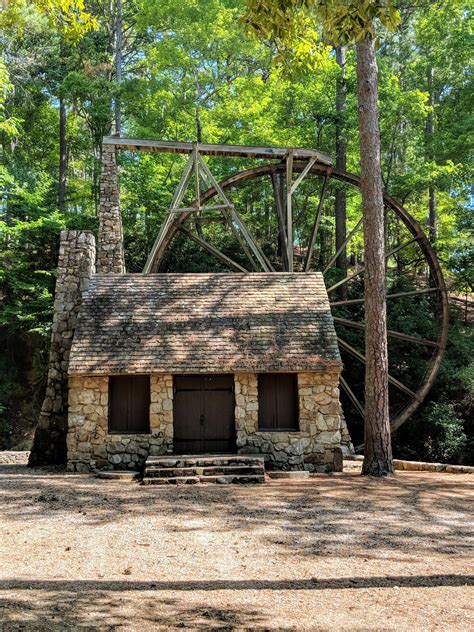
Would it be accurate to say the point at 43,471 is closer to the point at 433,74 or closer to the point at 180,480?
the point at 180,480

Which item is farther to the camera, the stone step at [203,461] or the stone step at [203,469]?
the stone step at [203,461]

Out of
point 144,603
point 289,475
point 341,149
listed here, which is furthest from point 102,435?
point 341,149

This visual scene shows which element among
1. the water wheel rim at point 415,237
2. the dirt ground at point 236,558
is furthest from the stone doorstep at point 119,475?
the water wheel rim at point 415,237

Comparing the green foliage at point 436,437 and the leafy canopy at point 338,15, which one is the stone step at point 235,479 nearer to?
the leafy canopy at point 338,15

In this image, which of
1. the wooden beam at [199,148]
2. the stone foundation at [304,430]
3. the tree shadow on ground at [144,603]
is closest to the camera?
the tree shadow on ground at [144,603]

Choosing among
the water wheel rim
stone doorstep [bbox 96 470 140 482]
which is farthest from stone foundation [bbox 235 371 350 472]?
the water wheel rim

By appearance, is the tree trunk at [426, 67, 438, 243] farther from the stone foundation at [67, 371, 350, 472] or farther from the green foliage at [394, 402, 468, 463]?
the stone foundation at [67, 371, 350, 472]

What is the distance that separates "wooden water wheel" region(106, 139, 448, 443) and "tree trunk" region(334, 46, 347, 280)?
0.27 meters

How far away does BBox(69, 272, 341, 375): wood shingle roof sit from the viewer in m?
12.2

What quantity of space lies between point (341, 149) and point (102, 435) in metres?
14.0

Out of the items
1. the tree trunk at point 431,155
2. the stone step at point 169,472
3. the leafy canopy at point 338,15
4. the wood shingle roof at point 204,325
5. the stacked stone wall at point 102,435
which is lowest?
the stone step at point 169,472

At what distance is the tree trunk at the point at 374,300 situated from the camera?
36.3 ft

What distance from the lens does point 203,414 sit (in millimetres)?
12719

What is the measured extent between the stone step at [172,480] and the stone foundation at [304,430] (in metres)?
1.68
